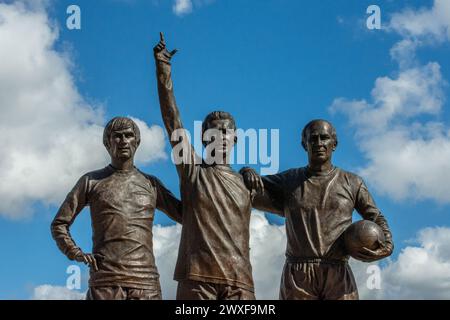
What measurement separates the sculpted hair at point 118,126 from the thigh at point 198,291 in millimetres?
2051

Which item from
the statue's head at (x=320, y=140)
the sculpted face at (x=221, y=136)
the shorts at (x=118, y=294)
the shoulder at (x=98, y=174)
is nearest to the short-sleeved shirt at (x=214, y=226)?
the sculpted face at (x=221, y=136)

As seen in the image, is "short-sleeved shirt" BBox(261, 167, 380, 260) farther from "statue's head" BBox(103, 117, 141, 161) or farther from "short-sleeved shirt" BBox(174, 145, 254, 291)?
"statue's head" BBox(103, 117, 141, 161)

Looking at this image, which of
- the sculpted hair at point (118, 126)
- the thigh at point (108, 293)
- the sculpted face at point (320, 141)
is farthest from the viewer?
the sculpted face at point (320, 141)

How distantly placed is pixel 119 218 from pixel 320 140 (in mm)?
2818

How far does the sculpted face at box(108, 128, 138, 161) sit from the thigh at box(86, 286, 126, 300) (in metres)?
1.72

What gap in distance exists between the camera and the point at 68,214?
10.6m

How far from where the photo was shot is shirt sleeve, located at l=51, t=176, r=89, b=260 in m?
10.5

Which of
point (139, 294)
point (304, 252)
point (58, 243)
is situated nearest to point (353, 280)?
point (304, 252)

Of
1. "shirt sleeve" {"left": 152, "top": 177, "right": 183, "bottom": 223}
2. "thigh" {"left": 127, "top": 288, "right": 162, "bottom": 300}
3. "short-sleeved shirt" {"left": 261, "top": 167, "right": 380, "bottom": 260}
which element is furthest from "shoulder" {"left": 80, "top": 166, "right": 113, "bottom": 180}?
"short-sleeved shirt" {"left": 261, "top": 167, "right": 380, "bottom": 260}

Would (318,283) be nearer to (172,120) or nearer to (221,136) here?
(221,136)

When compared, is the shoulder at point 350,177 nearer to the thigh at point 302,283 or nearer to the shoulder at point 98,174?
the thigh at point 302,283

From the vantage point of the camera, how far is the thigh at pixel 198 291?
10062 mm

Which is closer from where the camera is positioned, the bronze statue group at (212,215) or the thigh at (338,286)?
the bronze statue group at (212,215)

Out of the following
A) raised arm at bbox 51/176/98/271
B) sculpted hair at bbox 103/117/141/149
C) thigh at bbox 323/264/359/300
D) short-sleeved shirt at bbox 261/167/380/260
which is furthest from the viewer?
sculpted hair at bbox 103/117/141/149
